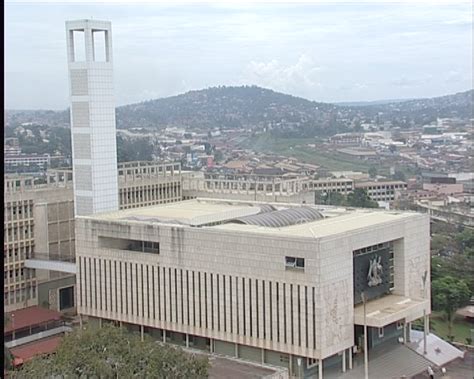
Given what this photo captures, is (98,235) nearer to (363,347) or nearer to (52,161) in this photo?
(363,347)

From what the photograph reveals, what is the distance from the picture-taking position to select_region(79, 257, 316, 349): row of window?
23.3ft

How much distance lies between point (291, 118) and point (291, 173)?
541cm

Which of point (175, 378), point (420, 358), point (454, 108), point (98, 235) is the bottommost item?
point (420, 358)

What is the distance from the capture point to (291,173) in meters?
19.2

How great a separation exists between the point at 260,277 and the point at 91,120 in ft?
10.4

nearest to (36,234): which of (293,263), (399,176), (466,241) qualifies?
(293,263)

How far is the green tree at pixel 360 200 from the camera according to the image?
52.0 ft

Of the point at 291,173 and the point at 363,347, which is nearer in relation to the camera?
the point at 363,347

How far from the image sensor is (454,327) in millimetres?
9633

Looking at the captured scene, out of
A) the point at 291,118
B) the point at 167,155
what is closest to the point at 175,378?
the point at 167,155

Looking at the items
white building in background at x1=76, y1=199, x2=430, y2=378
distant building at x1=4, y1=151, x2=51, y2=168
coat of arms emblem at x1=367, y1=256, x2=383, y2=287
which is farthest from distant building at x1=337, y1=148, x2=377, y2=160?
coat of arms emblem at x1=367, y1=256, x2=383, y2=287

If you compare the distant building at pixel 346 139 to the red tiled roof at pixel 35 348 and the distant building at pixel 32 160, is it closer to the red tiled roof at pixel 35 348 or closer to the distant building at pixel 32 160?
the distant building at pixel 32 160

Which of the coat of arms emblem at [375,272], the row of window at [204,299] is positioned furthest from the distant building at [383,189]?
the row of window at [204,299]

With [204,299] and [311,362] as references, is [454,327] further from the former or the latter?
[204,299]
